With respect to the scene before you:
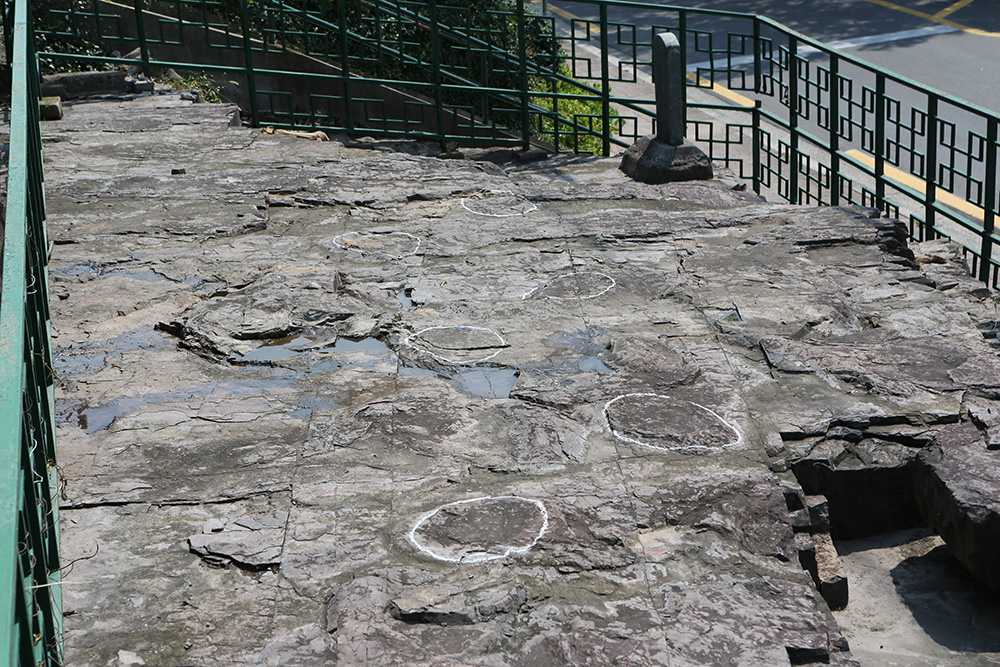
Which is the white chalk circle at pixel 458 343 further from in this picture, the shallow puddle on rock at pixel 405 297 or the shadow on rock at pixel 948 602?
the shadow on rock at pixel 948 602

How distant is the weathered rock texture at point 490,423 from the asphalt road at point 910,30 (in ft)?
26.2

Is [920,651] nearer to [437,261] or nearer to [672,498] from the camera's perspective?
[672,498]

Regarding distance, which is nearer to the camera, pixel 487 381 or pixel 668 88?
pixel 487 381

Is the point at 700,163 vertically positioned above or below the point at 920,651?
above

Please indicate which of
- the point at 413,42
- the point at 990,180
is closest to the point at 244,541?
the point at 990,180

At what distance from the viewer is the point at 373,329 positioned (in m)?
4.47

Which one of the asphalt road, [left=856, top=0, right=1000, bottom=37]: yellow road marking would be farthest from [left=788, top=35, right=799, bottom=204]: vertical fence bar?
[left=856, top=0, right=1000, bottom=37]: yellow road marking

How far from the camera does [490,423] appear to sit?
11.9ft

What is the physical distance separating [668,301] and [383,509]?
Result: 211 centimetres

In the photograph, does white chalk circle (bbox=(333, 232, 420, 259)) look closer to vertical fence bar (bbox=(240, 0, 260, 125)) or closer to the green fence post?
the green fence post

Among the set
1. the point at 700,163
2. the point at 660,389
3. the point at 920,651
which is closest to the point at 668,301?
the point at 660,389

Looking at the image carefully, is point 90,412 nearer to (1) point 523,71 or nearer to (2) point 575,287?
(2) point 575,287

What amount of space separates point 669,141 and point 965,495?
14.5 ft

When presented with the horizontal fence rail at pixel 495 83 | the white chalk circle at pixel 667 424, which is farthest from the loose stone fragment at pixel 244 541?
the horizontal fence rail at pixel 495 83
